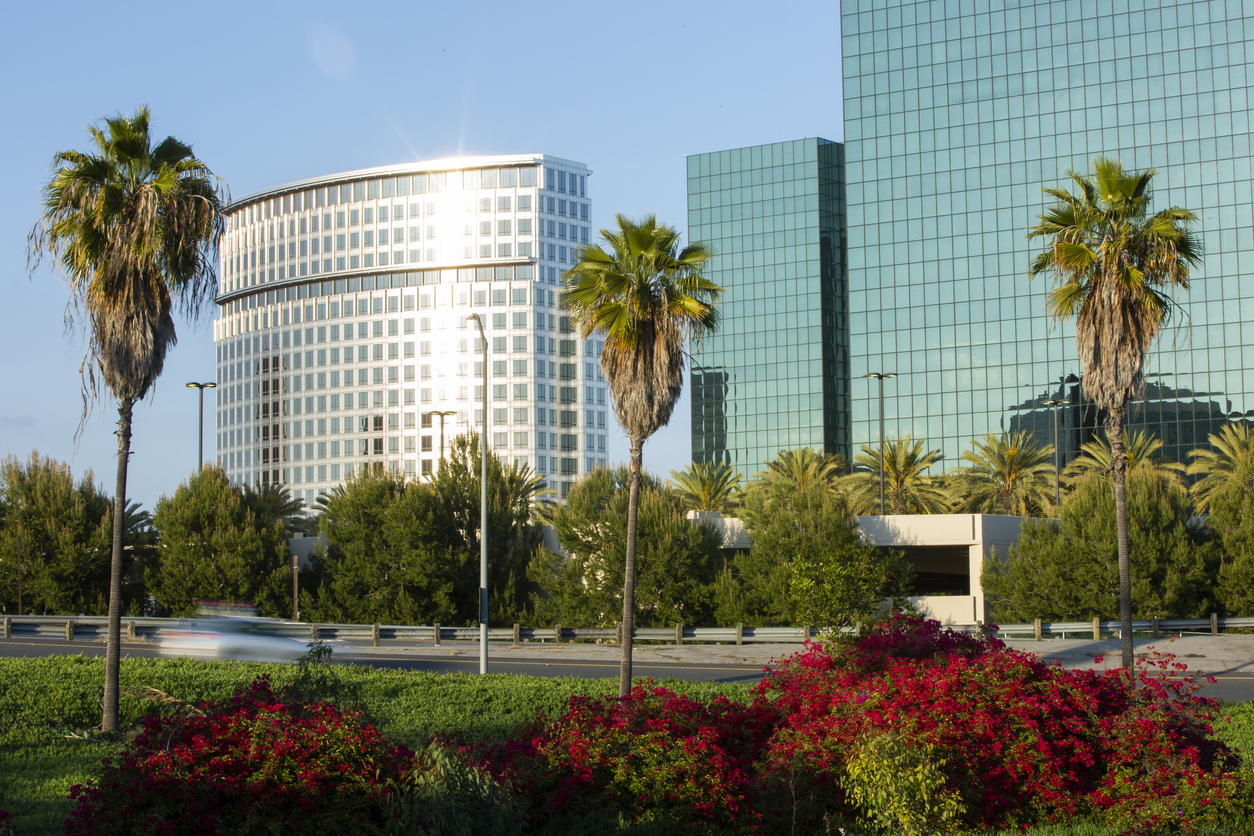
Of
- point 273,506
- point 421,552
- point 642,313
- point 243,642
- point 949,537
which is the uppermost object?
point 642,313

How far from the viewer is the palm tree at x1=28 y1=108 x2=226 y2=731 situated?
16188mm

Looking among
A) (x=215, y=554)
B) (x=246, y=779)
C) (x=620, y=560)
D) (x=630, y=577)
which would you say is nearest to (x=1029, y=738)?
(x=246, y=779)

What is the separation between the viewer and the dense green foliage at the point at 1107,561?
122 feet

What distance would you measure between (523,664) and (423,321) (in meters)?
118

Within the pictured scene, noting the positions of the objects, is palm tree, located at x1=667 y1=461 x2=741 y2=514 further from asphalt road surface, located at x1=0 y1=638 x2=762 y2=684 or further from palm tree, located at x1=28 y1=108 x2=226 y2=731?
palm tree, located at x1=28 y1=108 x2=226 y2=731

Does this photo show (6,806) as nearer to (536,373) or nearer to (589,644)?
(589,644)

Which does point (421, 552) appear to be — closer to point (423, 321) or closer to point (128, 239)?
point (128, 239)

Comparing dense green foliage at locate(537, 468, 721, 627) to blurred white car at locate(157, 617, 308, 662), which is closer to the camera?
blurred white car at locate(157, 617, 308, 662)

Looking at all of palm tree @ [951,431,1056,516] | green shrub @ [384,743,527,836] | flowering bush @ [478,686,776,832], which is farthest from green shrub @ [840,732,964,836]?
palm tree @ [951,431,1056,516]

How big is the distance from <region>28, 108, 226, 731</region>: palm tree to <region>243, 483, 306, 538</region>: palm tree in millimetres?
32579

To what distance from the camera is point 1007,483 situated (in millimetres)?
58906

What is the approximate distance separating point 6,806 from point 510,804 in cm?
644

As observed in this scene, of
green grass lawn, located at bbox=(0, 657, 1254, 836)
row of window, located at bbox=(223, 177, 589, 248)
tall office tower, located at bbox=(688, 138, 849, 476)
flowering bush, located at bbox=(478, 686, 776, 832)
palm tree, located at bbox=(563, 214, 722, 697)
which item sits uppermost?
row of window, located at bbox=(223, 177, 589, 248)

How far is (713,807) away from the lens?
10406 mm
